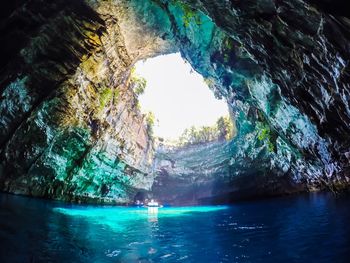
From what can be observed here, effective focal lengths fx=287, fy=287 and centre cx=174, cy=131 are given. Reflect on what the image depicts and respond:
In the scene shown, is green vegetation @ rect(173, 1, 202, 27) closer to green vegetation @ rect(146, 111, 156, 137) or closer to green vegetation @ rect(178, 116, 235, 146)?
green vegetation @ rect(146, 111, 156, 137)

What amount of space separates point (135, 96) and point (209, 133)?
925 centimetres

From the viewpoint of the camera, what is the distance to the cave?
882 centimetres

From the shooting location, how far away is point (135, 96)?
22.4 m

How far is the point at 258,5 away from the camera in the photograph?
27.7 ft

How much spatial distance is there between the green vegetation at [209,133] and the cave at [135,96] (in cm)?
264

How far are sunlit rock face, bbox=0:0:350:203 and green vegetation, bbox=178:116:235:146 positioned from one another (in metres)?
3.38

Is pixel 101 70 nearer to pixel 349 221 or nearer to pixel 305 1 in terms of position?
pixel 305 1

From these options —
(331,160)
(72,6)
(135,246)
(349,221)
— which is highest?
(72,6)

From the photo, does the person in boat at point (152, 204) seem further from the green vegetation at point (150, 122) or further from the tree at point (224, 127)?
the tree at point (224, 127)

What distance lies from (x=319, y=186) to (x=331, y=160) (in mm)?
8432

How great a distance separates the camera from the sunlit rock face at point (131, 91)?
9.13m

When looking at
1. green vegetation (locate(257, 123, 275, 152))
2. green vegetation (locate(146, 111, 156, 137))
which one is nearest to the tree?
green vegetation (locate(257, 123, 275, 152))

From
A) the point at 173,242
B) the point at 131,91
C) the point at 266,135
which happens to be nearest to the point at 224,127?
the point at 266,135

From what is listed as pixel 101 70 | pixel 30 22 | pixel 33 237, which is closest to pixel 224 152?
pixel 101 70
